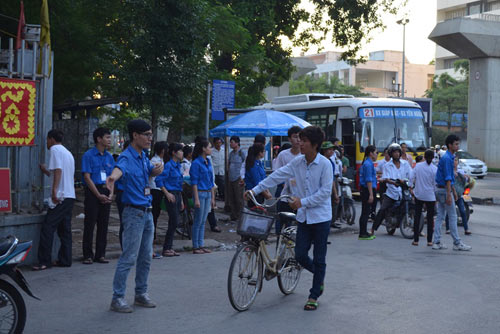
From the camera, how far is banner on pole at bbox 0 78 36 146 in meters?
8.16

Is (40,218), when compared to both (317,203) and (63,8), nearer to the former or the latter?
(317,203)

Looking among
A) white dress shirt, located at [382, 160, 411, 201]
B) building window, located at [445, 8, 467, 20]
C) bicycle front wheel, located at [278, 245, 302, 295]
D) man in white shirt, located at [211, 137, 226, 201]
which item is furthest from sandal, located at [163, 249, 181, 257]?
building window, located at [445, 8, 467, 20]

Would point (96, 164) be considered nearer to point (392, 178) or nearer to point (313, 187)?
point (313, 187)

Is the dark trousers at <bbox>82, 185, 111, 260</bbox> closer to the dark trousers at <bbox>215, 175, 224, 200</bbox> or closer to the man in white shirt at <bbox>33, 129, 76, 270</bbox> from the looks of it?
the man in white shirt at <bbox>33, 129, 76, 270</bbox>

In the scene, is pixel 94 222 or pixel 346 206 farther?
pixel 346 206

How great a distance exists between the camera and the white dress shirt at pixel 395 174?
40.0ft

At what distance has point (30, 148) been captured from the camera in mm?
8531

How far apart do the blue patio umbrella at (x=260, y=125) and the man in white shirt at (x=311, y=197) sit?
7.47 m

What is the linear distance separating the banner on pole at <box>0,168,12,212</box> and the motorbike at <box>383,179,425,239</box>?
23.2ft

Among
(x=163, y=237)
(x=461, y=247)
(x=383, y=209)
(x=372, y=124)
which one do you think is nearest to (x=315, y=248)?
(x=461, y=247)

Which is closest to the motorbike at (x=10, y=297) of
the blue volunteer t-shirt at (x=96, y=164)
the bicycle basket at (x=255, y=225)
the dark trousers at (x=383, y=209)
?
the bicycle basket at (x=255, y=225)

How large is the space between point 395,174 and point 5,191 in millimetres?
7201

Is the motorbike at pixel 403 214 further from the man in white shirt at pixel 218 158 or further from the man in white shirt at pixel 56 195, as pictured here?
the man in white shirt at pixel 56 195

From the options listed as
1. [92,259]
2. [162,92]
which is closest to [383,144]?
[162,92]
